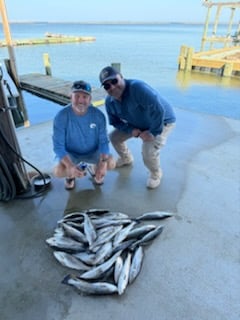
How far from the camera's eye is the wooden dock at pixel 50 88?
7.92 metres

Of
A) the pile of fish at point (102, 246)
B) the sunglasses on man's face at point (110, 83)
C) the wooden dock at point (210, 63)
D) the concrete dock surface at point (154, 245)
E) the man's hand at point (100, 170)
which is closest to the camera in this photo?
the concrete dock surface at point (154, 245)

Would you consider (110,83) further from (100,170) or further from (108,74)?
(100,170)

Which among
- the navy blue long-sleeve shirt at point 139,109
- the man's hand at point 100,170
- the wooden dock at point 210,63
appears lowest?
the wooden dock at point 210,63

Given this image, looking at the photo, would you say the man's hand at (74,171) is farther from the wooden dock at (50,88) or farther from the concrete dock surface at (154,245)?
the wooden dock at (50,88)

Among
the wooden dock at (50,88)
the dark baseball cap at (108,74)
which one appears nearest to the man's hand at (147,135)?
the dark baseball cap at (108,74)

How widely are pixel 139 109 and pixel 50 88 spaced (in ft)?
24.2

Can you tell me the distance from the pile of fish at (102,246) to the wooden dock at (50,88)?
223 inches

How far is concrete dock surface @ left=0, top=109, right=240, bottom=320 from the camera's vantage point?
4.51ft

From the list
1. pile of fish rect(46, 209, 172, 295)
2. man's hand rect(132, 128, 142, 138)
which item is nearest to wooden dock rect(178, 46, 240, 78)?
man's hand rect(132, 128, 142, 138)

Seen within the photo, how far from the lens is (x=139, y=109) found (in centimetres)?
222

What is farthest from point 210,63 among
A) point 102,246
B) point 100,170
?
point 102,246

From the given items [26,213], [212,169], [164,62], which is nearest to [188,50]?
[164,62]

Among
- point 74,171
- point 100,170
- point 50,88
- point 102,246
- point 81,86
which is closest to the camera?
point 102,246

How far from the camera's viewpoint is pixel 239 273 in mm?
1578
